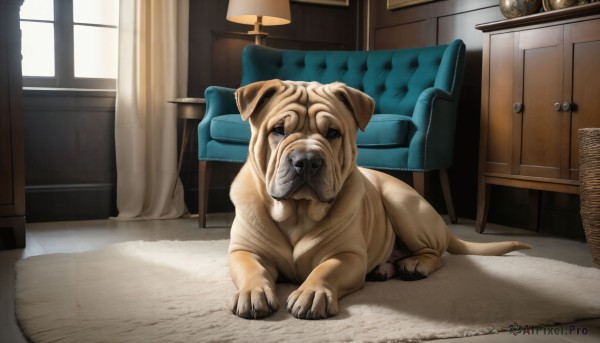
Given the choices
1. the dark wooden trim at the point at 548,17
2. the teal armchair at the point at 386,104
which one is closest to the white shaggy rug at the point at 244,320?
the teal armchair at the point at 386,104

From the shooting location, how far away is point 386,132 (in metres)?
3.58

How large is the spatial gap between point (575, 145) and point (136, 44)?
2740 millimetres

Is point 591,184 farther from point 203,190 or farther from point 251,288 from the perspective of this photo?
point 203,190

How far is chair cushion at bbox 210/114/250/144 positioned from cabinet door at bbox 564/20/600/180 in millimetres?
1698

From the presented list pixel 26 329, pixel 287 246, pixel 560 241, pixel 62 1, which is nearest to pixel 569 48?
pixel 560 241

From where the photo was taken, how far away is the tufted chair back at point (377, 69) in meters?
4.05

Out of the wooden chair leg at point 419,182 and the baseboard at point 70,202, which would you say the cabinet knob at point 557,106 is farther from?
the baseboard at point 70,202

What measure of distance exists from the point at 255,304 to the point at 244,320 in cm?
5

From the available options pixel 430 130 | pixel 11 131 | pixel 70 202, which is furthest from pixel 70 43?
pixel 430 130

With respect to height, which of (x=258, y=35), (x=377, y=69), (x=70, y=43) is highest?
(x=258, y=35)

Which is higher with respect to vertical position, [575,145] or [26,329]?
[575,145]

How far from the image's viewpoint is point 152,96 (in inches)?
169

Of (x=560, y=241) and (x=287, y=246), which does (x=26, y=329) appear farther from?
(x=560, y=241)

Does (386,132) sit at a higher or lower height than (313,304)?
higher
